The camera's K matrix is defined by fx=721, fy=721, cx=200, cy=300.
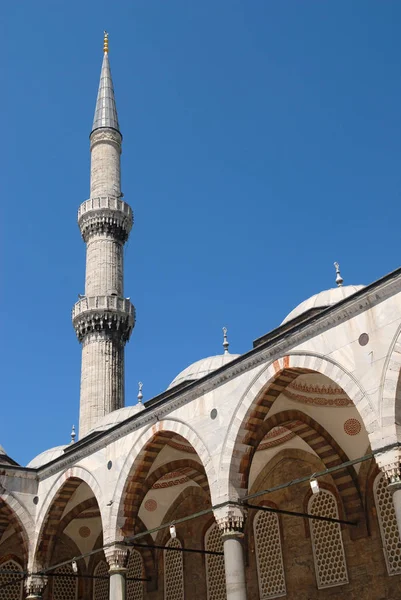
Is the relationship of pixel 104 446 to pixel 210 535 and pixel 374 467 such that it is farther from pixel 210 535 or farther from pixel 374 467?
pixel 374 467

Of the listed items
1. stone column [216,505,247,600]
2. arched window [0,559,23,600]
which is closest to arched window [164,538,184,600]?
arched window [0,559,23,600]

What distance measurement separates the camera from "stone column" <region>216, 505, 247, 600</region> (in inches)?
404

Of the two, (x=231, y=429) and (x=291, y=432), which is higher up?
(x=291, y=432)

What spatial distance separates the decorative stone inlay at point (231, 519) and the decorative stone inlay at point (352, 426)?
325 centimetres

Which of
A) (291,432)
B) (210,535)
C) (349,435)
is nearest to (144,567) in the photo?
(210,535)

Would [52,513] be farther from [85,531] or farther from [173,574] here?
[85,531]

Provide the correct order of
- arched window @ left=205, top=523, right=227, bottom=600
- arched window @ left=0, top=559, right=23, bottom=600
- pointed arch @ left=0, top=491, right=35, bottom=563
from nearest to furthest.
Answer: arched window @ left=205, top=523, right=227, bottom=600, pointed arch @ left=0, top=491, right=35, bottom=563, arched window @ left=0, top=559, right=23, bottom=600

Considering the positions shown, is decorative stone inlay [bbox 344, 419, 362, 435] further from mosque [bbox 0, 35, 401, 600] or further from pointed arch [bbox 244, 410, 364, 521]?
pointed arch [bbox 244, 410, 364, 521]

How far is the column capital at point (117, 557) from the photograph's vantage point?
12914mm

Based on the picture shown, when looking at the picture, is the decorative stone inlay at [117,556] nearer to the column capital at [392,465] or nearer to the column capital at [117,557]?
the column capital at [117,557]

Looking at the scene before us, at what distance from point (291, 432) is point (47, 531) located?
567 cm

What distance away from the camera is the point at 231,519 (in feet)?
34.7

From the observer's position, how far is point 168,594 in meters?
16.3

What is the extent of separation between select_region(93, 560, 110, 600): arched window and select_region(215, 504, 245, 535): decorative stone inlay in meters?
8.55
